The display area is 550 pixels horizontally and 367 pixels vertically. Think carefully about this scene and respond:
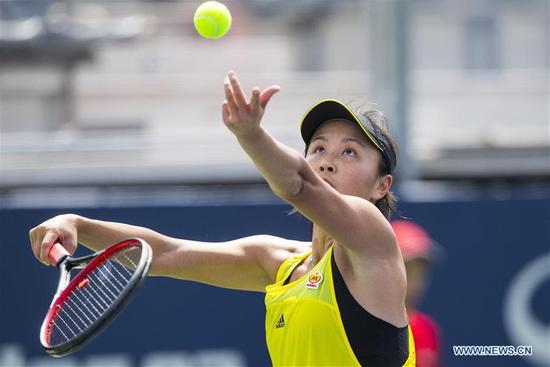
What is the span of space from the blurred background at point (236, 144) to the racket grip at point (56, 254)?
1.08m

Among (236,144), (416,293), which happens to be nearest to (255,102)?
(416,293)

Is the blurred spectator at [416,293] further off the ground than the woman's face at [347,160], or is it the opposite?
the woman's face at [347,160]

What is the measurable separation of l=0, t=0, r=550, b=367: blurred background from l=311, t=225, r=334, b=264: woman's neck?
0.64m

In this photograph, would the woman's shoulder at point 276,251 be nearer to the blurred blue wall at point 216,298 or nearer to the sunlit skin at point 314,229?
the sunlit skin at point 314,229

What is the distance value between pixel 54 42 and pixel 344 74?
255cm

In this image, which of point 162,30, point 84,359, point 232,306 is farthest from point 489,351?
point 162,30

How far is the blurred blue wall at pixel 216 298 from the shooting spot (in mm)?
5832

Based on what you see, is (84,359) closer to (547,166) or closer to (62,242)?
(62,242)

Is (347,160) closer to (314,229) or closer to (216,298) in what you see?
(314,229)

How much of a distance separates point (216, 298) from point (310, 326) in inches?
137

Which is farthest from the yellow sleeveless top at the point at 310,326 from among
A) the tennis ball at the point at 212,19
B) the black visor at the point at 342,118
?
the tennis ball at the point at 212,19

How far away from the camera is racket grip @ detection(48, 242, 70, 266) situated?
2.66 meters

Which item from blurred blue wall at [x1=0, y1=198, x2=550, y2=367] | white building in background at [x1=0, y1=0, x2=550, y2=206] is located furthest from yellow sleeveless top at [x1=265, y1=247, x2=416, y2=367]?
white building in background at [x1=0, y1=0, x2=550, y2=206]

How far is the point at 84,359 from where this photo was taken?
19.1ft
